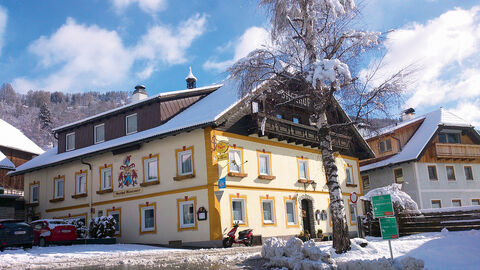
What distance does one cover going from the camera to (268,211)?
955 inches

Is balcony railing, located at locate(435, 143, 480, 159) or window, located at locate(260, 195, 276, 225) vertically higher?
balcony railing, located at locate(435, 143, 480, 159)

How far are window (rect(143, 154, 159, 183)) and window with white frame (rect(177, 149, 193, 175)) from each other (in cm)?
177

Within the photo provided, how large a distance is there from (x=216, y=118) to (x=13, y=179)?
24067 mm

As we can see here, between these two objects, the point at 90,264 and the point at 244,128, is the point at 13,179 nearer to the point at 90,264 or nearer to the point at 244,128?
the point at 244,128

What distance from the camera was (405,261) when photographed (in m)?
10.9

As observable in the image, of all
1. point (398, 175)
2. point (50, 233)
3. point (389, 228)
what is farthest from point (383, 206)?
point (398, 175)

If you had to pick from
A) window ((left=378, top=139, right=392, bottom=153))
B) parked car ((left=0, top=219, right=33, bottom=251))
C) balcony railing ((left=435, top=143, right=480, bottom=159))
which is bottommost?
parked car ((left=0, top=219, right=33, bottom=251))

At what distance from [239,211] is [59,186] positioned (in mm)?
13609

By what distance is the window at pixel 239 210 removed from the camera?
2227 centimetres

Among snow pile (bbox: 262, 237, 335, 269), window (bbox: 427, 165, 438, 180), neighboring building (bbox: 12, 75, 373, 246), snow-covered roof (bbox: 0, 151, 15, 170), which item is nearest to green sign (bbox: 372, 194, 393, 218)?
snow pile (bbox: 262, 237, 335, 269)

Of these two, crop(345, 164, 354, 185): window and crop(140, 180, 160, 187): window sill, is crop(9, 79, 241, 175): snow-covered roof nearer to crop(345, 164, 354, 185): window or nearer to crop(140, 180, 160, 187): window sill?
crop(140, 180, 160, 187): window sill

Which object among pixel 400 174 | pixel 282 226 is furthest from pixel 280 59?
pixel 400 174

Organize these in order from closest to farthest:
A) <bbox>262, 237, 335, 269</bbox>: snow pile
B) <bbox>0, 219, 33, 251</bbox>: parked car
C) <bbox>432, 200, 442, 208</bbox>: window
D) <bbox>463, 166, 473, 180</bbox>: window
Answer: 1. <bbox>262, 237, 335, 269</bbox>: snow pile
2. <bbox>0, 219, 33, 251</bbox>: parked car
3. <bbox>432, 200, 442, 208</bbox>: window
4. <bbox>463, 166, 473, 180</bbox>: window

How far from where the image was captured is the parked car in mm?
17719
